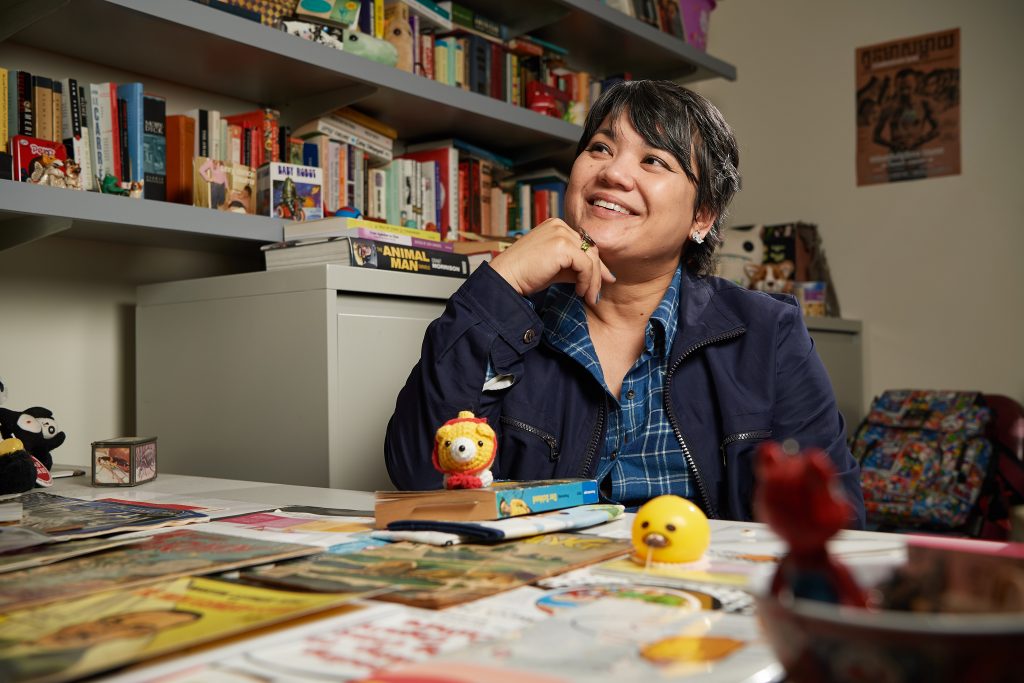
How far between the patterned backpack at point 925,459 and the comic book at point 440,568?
218cm

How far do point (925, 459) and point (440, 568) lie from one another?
2422 millimetres

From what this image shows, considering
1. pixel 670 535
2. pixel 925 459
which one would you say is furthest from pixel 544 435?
pixel 925 459

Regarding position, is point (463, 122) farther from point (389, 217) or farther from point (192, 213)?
point (192, 213)

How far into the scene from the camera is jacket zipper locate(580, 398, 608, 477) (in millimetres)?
1325

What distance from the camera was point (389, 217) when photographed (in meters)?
2.28

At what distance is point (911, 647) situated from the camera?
315 mm

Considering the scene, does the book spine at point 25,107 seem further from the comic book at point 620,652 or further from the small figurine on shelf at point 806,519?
the small figurine on shelf at point 806,519

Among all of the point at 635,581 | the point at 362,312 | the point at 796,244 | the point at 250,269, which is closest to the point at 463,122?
the point at 250,269

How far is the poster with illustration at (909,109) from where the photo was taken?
10.5 feet

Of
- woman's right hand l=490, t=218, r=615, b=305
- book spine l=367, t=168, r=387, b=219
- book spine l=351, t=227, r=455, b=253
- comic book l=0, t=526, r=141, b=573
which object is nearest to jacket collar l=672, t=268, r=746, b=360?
woman's right hand l=490, t=218, r=615, b=305

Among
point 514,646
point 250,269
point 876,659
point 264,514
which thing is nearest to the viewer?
point 876,659

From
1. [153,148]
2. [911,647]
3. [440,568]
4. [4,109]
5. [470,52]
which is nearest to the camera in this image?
[911,647]

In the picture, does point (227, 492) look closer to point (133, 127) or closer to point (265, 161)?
point (133, 127)

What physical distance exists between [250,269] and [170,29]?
2.31ft
